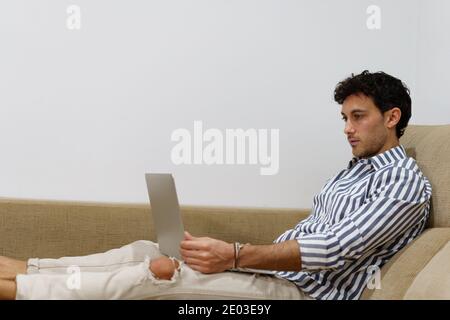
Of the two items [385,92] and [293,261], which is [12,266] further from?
[385,92]

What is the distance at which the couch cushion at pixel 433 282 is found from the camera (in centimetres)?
124

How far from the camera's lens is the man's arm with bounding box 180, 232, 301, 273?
151 centimetres

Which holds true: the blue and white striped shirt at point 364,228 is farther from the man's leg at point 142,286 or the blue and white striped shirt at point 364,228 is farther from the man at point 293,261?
the man's leg at point 142,286

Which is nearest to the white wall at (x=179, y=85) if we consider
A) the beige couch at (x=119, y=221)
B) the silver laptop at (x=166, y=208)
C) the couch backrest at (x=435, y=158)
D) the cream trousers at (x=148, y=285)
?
the beige couch at (x=119, y=221)

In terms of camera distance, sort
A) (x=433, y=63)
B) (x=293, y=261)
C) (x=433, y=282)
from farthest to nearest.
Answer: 1. (x=433, y=63)
2. (x=293, y=261)
3. (x=433, y=282)

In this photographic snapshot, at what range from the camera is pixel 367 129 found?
174 centimetres

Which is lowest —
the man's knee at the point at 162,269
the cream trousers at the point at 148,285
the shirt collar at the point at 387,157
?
the cream trousers at the point at 148,285

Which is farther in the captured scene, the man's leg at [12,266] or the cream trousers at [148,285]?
the man's leg at [12,266]

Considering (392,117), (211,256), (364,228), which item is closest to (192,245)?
(211,256)

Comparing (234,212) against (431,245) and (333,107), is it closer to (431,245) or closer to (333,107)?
(333,107)

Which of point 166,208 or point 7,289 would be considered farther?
point 166,208

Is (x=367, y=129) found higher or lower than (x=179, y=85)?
lower

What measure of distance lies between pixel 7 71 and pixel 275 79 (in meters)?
0.92

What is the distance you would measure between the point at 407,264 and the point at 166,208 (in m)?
0.59
